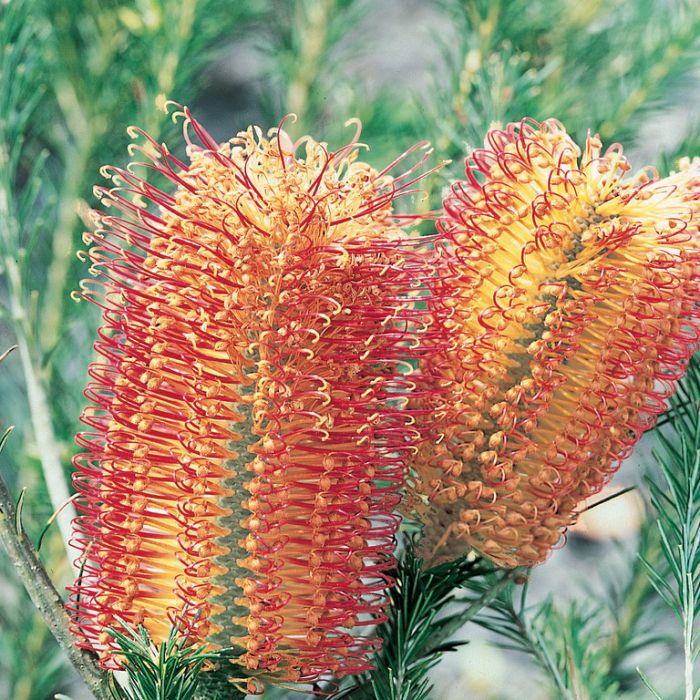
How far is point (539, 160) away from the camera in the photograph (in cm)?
38

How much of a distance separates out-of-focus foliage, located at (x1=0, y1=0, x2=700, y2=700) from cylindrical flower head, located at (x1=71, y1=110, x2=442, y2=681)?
4.6 inches

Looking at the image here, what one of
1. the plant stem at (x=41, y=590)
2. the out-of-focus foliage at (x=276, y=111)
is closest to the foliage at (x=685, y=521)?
the out-of-focus foliage at (x=276, y=111)

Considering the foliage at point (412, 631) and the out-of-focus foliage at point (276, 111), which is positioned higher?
the out-of-focus foliage at point (276, 111)

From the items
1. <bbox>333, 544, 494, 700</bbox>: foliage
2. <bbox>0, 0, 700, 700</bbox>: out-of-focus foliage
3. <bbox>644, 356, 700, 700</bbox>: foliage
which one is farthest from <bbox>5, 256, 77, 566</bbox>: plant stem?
<bbox>644, 356, 700, 700</bbox>: foliage

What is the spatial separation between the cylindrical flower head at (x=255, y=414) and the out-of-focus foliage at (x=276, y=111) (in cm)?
12

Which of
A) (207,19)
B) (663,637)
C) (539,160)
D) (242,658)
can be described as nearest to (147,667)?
(242,658)

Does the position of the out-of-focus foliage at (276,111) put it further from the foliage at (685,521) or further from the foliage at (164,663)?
the foliage at (164,663)

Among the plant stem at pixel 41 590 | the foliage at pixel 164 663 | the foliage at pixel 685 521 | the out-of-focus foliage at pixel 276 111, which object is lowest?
the foliage at pixel 164 663

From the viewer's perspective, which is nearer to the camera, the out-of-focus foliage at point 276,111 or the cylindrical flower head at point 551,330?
the cylindrical flower head at point 551,330

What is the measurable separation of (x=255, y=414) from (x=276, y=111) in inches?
20.3

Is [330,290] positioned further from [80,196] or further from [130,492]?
[80,196]

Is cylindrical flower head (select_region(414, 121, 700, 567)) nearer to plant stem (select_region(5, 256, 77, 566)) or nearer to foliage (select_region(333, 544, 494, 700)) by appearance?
foliage (select_region(333, 544, 494, 700))

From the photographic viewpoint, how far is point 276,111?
2.59ft

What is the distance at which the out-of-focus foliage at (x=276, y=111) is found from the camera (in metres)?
0.51
